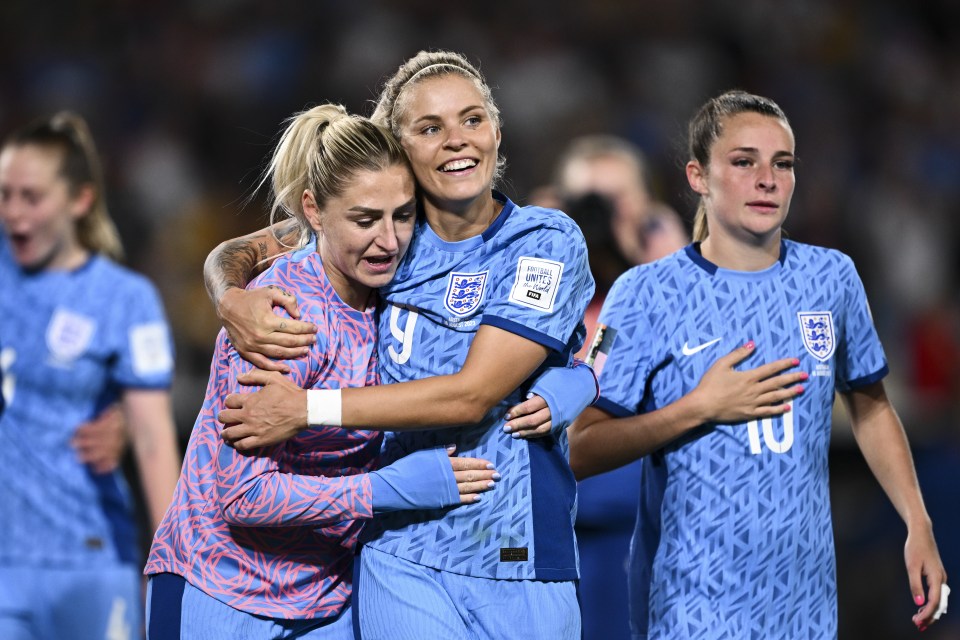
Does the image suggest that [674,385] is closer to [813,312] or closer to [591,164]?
[813,312]

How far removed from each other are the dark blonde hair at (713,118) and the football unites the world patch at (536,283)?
2.51ft

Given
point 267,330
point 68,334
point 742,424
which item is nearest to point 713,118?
point 742,424

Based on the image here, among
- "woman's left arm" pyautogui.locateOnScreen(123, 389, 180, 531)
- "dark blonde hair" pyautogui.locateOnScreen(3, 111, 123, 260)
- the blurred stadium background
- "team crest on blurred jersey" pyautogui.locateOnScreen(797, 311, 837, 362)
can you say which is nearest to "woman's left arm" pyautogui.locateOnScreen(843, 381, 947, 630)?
"team crest on blurred jersey" pyautogui.locateOnScreen(797, 311, 837, 362)

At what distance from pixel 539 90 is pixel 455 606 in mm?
7275

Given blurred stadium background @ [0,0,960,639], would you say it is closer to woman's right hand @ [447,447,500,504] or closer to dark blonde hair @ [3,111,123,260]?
dark blonde hair @ [3,111,123,260]

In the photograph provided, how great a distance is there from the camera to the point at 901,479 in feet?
11.7

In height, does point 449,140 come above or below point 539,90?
below

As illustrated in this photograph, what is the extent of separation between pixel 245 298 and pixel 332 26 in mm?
7441

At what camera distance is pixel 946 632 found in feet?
21.5

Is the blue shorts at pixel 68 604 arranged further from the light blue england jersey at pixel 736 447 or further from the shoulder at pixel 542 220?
the shoulder at pixel 542 220

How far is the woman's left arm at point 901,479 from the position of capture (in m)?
3.47

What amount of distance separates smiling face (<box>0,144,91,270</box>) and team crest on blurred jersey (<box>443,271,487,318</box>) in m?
1.99

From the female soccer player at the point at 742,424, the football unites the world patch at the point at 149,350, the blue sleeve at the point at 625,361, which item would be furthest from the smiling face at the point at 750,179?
the football unites the world patch at the point at 149,350

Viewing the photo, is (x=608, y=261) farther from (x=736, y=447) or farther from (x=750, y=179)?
(x=736, y=447)
